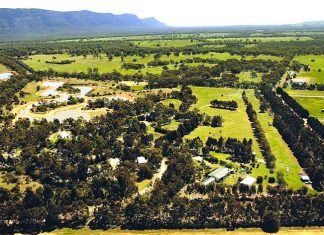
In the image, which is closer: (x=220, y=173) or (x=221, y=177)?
(x=221, y=177)

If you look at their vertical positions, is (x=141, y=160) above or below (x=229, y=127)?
above

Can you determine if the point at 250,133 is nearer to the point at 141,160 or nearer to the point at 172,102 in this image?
the point at 141,160

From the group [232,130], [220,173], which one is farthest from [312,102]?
[220,173]

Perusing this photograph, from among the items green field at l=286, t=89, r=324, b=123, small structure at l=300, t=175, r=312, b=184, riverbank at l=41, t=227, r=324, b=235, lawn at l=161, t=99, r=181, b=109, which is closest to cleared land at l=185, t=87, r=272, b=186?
lawn at l=161, t=99, r=181, b=109

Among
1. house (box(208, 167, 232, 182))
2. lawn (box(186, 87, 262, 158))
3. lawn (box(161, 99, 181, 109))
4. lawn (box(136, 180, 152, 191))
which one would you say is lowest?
lawn (box(161, 99, 181, 109))

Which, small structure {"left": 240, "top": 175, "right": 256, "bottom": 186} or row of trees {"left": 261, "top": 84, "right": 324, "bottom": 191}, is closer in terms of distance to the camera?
small structure {"left": 240, "top": 175, "right": 256, "bottom": 186}

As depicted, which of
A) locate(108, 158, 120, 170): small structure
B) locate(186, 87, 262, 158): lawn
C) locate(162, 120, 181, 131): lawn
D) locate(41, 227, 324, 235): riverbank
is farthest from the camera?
locate(162, 120, 181, 131): lawn

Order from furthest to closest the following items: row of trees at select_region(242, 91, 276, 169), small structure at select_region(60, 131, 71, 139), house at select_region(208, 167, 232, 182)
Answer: small structure at select_region(60, 131, 71, 139)
row of trees at select_region(242, 91, 276, 169)
house at select_region(208, 167, 232, 182)

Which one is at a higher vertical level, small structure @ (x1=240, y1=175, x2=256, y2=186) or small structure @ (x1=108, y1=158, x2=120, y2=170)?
small structure @ (x1=240, y1=175, x2=256, y2=186)

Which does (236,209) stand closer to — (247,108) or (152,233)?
(152,233)

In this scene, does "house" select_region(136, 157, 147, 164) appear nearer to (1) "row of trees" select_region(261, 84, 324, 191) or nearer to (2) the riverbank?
(2) the riverbank
